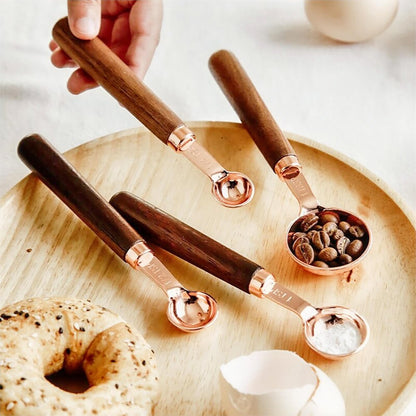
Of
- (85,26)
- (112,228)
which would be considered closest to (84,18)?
(85,26)

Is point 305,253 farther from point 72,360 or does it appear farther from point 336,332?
point 72,360

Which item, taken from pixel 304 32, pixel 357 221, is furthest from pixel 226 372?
pixel 304 32

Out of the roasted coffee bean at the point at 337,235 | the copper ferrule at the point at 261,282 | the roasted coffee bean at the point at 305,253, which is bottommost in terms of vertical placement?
the copper ferrule at the point at 261,282

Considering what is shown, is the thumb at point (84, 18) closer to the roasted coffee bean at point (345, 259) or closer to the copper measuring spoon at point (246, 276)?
the copper measuring spoon at point (246, 276)

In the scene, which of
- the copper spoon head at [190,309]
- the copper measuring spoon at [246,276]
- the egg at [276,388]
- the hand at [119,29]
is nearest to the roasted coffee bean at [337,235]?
the copper measuring spoon at [246,276]

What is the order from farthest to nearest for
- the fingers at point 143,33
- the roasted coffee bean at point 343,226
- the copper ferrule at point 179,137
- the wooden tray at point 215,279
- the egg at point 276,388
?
the fingers at point 143,33 < the copper ferrule at point 179,137 < the roasted coffee bean at point 343,226 < the wooden tray at point 215,279 < the egg at point 276,388
